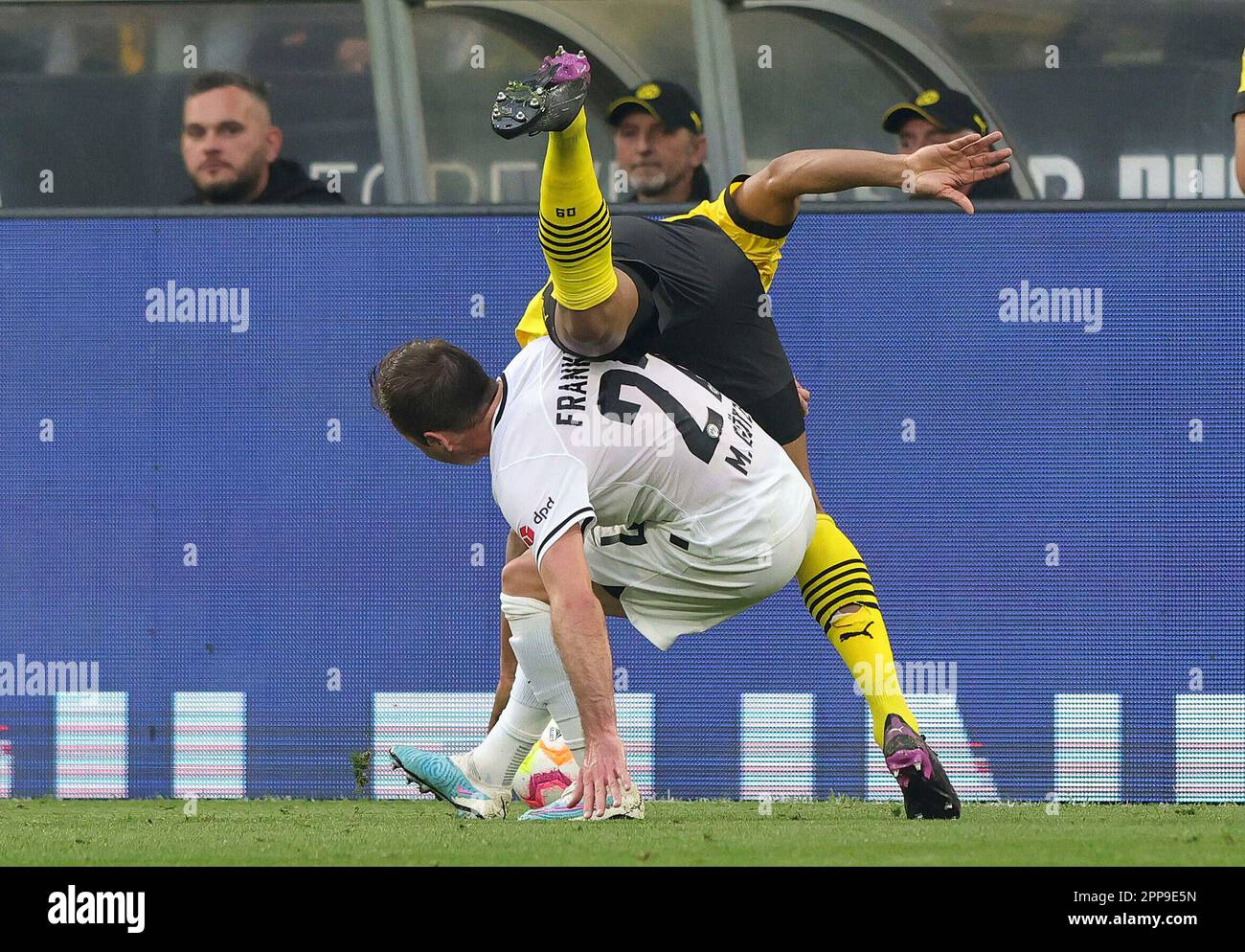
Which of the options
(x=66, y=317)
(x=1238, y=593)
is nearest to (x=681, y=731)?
(x=1238, y=593)

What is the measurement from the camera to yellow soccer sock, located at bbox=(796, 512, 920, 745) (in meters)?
4.69

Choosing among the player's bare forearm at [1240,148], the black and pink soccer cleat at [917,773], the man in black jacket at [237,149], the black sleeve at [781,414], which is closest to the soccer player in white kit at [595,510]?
the black sleeve at [781,414]

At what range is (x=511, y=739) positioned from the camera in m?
4.82

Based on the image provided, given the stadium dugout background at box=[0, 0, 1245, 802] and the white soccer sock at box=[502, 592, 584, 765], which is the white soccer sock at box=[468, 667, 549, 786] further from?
the stadium dugout background at box=[0, 0, 1245, 802]

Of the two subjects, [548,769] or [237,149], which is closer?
[548,769]

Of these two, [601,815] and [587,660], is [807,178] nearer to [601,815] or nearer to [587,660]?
[587,660]

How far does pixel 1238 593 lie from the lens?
22.2ft

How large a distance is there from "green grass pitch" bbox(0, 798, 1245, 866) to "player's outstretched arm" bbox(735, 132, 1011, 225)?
1.40m

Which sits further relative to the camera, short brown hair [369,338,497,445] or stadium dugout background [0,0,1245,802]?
stadium dugout background [0,0,1245,802]

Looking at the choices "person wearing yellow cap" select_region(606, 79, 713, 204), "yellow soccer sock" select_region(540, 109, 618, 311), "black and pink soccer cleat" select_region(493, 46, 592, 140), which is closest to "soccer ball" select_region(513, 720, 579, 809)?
"yellow soccer sock" select_region(540, 109, 618, 311)

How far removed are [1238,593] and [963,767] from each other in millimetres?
1156

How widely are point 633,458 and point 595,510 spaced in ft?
0.52

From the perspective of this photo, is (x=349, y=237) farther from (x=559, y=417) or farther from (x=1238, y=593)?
(x=1238, y=593)

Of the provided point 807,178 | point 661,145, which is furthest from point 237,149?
point 807,178
